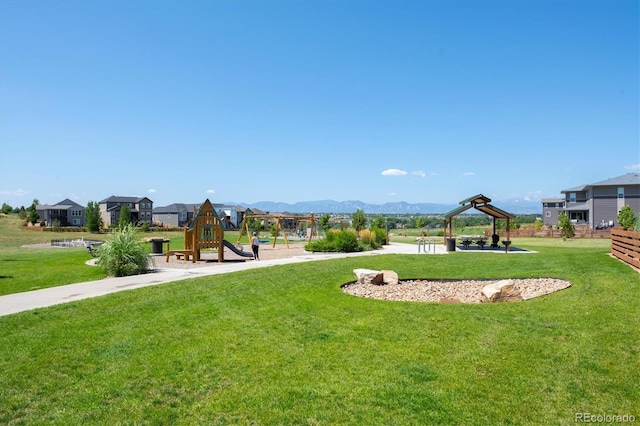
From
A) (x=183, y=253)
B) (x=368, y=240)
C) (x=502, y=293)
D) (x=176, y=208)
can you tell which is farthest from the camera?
(x=176, y=208)

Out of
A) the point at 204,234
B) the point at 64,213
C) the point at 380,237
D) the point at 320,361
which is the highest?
the point at 64,213

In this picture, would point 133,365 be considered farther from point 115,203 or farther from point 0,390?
point 115,203

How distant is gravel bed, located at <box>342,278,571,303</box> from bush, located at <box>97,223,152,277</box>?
274 inches

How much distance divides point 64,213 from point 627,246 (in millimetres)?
89942

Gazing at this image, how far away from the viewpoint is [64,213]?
84.0m

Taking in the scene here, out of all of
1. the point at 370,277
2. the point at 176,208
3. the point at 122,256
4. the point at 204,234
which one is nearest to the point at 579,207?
the point at 204,234

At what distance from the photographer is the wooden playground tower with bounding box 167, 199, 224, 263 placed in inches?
744

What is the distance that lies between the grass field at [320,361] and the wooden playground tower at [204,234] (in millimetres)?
9173

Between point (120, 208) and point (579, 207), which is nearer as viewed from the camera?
point (579, 207)

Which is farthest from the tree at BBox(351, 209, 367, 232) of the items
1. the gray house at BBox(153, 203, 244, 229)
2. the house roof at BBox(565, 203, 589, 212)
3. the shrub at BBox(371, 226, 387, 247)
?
the gray house at BBox(153, 203, 244, 229)

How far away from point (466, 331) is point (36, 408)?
225 inches

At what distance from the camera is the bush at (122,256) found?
14.1 metres

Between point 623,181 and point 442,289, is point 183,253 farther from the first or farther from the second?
point 623,181

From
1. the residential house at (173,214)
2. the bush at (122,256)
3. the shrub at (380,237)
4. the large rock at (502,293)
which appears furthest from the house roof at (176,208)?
the large rock at (502,293)
